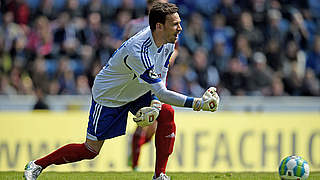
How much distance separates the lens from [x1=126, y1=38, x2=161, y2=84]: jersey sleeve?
20.2 feet

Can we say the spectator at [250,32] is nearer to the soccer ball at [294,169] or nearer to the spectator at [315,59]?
the spectator at [315,59]

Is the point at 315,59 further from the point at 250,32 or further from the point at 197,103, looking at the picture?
the point at 197,103

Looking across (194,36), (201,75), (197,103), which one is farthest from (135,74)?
(194,36)

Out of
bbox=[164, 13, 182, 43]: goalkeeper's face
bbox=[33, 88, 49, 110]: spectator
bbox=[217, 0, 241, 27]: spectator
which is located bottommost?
bbox=[33, 88, 49, 110]: spectator

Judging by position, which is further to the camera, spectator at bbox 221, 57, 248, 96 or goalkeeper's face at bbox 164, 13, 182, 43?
spectator at bbox 221, 57, 248, 96

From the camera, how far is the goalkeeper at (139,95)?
245 inches

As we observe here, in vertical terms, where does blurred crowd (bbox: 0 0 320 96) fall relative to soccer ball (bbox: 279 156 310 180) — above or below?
above

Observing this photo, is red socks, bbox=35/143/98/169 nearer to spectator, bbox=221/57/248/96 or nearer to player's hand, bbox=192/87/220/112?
player's hand, bbox=192/87/220/112

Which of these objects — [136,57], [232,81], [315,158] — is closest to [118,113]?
[136,57]

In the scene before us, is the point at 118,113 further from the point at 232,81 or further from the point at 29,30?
the point at 29,30

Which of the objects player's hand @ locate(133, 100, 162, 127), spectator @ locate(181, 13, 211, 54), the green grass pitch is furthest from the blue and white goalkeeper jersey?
spectator @ locate(181, 13, 211, 54)

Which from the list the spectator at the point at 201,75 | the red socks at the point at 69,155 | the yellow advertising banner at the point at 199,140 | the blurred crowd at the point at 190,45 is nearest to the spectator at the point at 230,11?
the blurred crowd at the point at 190,45

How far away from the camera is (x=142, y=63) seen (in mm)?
6160

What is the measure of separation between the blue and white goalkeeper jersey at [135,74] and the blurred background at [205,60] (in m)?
Result: 4.93
